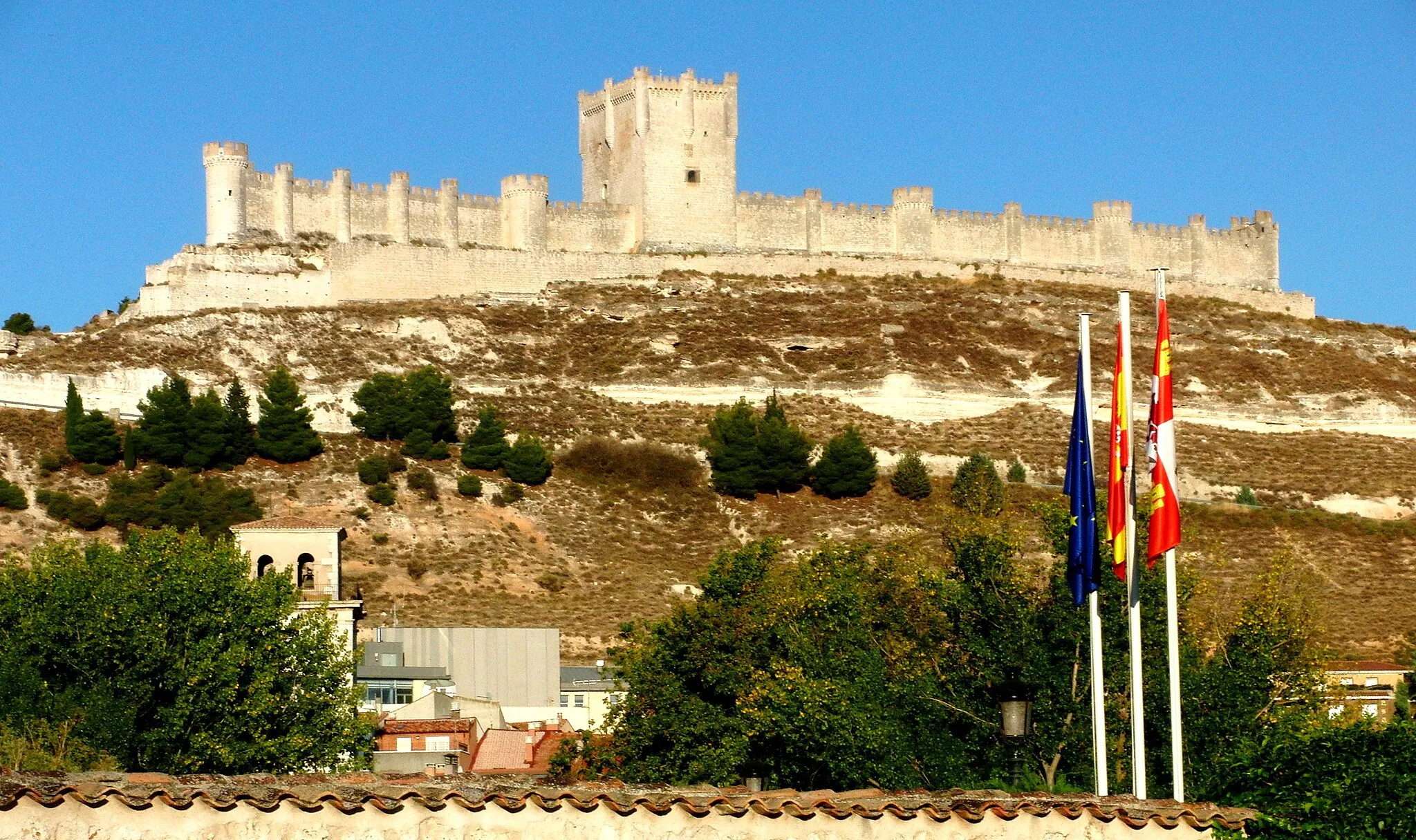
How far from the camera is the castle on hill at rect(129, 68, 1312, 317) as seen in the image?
76375 millimetres

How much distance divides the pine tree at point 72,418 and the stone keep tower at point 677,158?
27230 millimetres

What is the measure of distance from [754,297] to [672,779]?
A: 170ft

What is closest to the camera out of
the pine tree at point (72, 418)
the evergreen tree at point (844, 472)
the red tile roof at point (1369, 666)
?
the red tile roof at point (1369, 666)

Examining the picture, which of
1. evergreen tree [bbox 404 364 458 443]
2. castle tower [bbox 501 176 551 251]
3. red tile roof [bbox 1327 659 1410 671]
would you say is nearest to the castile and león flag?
red tile roof [bbox 1327 659 1410 671]

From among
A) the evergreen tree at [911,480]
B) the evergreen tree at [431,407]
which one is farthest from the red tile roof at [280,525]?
the evergreen tree at [911,480]

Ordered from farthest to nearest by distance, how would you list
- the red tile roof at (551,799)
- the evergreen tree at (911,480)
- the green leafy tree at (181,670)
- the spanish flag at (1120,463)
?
the evergreen tree at (911,480), the green leafy tree at (181,670), the spanish flag at (1120,463), the red tile roof at (551,799)

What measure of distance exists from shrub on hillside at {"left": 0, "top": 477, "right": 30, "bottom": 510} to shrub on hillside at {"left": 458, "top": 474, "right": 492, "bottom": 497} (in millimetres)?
11110

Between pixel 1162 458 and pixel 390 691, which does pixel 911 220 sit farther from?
pixel 1162 458

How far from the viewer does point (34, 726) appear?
31.1 m

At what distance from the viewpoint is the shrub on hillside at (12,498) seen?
184 ft

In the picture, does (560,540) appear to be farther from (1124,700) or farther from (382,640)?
(1124,700)

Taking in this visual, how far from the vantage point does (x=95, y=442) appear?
60125 millimetres

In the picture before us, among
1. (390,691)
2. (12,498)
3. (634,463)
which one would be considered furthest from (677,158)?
(390,691)

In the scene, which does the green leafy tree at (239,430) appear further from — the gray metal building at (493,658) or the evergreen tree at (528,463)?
the gray metal building at (493,658)
